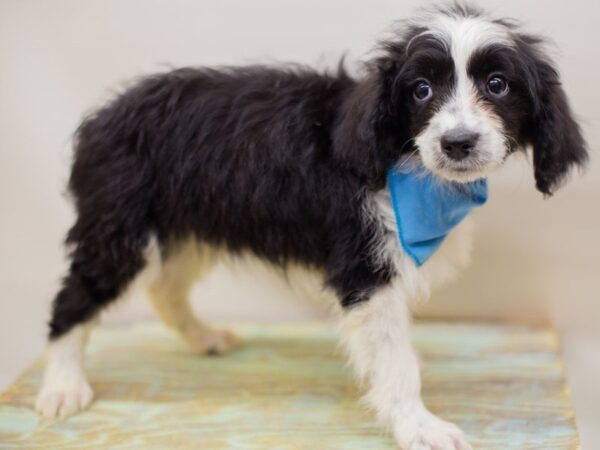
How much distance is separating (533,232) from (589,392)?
82 centimetres

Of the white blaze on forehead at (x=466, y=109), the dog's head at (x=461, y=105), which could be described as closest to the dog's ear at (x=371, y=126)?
the dog's head at (x=461, y=105)

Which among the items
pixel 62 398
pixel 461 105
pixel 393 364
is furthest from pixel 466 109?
pixel 62 398

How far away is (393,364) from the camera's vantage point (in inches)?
97.4

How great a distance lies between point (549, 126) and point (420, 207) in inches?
18.9

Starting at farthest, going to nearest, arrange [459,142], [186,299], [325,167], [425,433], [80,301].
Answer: [186,299] < [80,301] < [325,167] < [425,433] < [459,142]

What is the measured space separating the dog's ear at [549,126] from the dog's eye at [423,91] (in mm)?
309

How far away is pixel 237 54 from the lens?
3.41m

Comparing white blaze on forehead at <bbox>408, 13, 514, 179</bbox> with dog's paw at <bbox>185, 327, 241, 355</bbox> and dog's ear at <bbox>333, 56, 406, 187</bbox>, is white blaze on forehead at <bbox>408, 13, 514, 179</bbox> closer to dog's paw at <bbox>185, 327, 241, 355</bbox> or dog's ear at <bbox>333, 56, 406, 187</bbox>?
dog's ear at <bbox>333, 56, 406, 187</bbox>

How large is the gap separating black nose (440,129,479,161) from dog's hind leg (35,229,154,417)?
1.18 meters

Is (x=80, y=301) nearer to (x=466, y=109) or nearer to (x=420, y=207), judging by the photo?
(x=420, y=207)

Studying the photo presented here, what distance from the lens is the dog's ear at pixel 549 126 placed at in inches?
92.1

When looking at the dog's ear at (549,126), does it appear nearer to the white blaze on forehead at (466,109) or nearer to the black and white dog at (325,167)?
the black and white dog at (325,167)

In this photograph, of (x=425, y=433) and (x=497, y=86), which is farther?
(x=425, y=433)

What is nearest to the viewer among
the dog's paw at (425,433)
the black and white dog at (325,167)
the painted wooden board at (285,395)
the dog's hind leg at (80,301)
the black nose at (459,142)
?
the black nose at (459,142)
